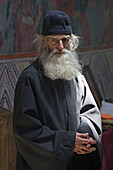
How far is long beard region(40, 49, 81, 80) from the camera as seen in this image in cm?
A: 286

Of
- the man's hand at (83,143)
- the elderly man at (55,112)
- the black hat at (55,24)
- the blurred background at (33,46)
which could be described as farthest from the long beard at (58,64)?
the blurred background at (33,46)

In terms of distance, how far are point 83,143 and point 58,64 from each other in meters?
0.75

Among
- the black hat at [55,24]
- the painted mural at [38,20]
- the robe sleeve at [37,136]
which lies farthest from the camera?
the painted mural at [38,20]

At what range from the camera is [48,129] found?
8.80ft

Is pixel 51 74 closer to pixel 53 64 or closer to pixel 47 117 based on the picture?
pixel 53 64

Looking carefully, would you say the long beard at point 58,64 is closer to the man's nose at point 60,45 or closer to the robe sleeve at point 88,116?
the man's nose at point 60,45

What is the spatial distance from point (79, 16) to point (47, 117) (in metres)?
3.38

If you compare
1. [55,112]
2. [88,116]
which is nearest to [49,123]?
[55,112]

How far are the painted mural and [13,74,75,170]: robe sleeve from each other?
185 cm

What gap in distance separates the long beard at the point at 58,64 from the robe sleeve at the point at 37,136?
255 mm

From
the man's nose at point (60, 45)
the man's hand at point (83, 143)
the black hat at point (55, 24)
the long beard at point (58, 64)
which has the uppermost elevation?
the black hat at point (55, 24)

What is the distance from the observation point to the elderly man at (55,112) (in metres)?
2.66

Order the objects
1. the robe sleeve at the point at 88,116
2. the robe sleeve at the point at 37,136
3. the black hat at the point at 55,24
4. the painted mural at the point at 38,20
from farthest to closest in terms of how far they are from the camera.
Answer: the painted mural at the point at 38,20 < the robe sleeve at the point at 88,116 < the black hat at the point at 55,24 < the robe sleeve at the point at 37,136

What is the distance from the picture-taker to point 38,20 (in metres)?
4.86
